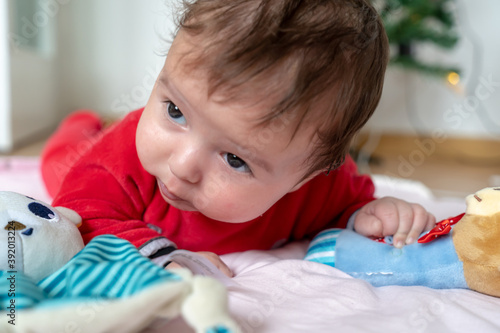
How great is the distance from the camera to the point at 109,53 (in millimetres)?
2951

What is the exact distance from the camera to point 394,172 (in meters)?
2.10

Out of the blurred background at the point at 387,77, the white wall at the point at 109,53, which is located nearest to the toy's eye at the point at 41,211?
the blurred background at the point at 387,77

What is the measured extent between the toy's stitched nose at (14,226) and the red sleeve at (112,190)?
4.6 inches

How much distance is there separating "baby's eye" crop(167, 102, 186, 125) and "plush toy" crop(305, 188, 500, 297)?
27 cm

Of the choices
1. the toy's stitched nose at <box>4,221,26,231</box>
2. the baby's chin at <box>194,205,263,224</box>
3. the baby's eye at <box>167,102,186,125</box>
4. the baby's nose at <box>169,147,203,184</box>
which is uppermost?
the baby's eye at <box>167,102,186,125</box>

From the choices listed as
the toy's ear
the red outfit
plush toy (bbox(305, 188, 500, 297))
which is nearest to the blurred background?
the red outfit

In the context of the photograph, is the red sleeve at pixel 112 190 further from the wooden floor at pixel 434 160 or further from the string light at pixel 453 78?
the string light at pixel 453 78

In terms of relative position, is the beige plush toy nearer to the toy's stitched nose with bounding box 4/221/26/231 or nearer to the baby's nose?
the baby's nose

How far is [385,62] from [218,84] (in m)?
0.25

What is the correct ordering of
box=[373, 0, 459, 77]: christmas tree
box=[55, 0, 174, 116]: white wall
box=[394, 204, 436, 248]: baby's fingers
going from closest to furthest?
Result: box=[394, 204, 436, 248]: baby's fingers, box=[373, 0, 459, 77]: christmas tree, box=[55, 0, 174, 116]: white wall

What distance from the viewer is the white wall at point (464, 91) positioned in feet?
8.31

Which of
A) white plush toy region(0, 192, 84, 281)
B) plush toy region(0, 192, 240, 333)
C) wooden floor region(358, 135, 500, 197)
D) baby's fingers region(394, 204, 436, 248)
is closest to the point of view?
plush toy region(0, 192, 240, 333)

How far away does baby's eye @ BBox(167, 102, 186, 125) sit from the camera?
21.9 inches

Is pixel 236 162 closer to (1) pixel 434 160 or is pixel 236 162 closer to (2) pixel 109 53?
(1) pixel 434 160
